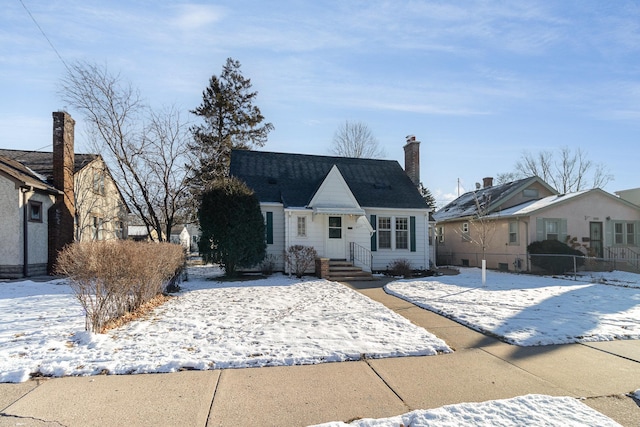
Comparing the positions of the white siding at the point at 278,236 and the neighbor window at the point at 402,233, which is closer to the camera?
the white siding at the point at 278,236

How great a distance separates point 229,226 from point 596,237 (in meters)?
19.5

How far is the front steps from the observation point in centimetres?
1506

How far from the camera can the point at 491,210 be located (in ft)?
71.9

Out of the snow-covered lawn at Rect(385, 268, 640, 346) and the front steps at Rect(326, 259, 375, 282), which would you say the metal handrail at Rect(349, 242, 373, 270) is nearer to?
the front steps at Rect(326, 259, 375, 282)

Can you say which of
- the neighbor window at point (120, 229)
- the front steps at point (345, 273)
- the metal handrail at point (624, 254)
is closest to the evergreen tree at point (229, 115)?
the neighbor window at point (120, 229)

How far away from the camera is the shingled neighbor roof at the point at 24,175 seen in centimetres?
1453

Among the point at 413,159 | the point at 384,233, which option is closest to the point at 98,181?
the point at 384,233

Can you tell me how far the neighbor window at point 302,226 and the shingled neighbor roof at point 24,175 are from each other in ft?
34.4

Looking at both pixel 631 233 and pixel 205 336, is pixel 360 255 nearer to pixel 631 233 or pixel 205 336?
pixel 205 336

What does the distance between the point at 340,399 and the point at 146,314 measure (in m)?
5.42

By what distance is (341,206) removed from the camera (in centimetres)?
1686

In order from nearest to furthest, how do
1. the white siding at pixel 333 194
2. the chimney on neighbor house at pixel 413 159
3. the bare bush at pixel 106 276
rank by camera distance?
the bare bush at pixel 106 276, the white siding at pixel 333 194, the chimney on neighbor house at pixel 413 159

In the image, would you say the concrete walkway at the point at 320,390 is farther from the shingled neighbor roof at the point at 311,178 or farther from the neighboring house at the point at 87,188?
Result: the neighboring house at the point at 87,188

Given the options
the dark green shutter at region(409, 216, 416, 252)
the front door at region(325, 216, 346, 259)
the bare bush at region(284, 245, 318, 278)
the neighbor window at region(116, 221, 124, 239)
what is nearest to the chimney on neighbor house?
the dark green shutter at region(409, 216, 416, 252)
